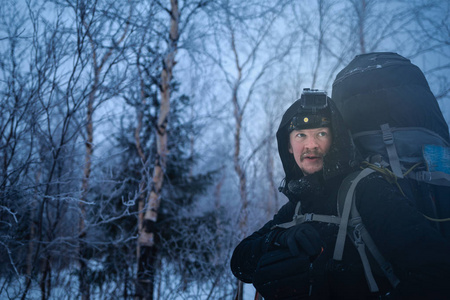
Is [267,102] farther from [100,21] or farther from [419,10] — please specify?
[100,21]

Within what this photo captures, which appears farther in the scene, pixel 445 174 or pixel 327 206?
pixel 327 206

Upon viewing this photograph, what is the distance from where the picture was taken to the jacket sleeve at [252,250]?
5.87ft

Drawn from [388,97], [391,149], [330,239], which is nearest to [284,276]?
[330,239]

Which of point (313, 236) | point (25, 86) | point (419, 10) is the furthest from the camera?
point (419, 10)

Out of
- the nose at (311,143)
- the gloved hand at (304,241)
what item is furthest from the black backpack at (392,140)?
the nose at (311,143)

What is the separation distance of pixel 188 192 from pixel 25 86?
535 centimetres

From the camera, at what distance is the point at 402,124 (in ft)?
5.62

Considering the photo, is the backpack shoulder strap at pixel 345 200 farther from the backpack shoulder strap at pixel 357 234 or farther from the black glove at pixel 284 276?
the black glove at pixel 284 276

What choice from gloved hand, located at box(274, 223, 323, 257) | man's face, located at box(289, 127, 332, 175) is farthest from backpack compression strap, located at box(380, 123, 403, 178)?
gloved hand, located at box(274, 223, 323, 257)

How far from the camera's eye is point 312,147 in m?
1.91

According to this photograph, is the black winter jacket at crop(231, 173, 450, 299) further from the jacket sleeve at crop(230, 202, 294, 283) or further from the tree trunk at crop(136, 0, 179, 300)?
the tree trunk at crop(136, 0, 179, 300)

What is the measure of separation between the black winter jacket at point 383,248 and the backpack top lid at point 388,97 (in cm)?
46

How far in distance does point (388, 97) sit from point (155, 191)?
4.15 meters

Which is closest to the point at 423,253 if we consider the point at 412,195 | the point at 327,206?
the point at 412,195
